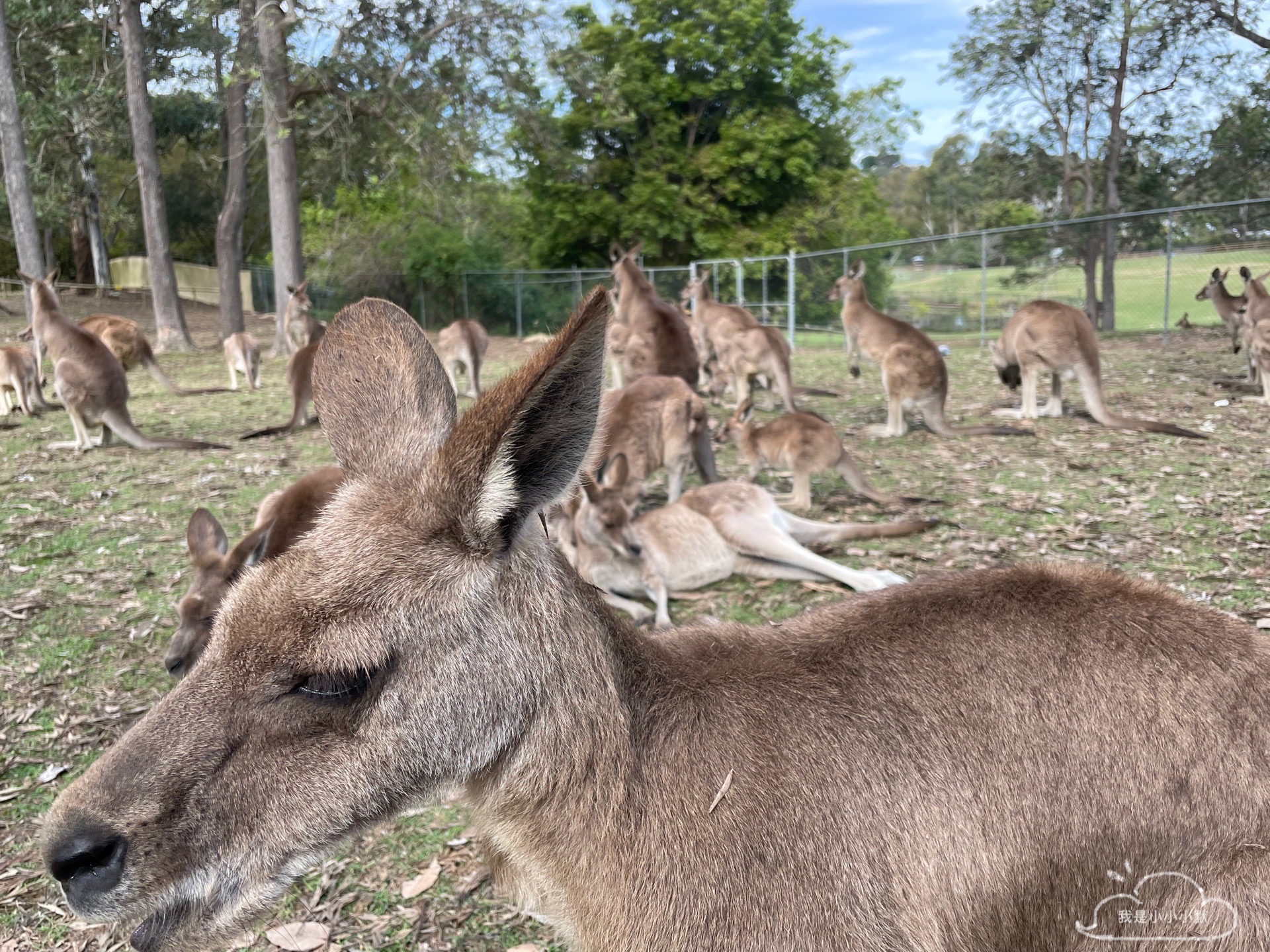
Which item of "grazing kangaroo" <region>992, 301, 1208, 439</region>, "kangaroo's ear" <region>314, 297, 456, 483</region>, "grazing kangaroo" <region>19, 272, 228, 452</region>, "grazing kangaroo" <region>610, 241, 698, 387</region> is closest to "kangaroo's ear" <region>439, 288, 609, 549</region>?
"kangaroo's ear" <region>314, 297, 456, 483</region>

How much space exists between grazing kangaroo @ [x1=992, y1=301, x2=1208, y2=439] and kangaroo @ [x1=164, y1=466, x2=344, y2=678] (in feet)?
25.0

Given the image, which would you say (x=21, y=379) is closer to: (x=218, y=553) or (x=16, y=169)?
(x=16, y=169)

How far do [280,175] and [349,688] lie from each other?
61.1 ft

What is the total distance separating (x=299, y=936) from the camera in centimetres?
243

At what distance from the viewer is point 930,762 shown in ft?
4.87

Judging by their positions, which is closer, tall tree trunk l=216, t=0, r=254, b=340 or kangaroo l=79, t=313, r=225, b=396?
kangaroo l=79, t=313, r=225, b=396

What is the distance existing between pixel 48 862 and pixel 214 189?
3960cm

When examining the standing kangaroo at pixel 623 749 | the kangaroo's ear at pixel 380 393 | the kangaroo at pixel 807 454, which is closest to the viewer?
the standing kangaroo at pixel 623 749

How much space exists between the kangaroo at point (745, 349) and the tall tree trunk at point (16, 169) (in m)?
12.2

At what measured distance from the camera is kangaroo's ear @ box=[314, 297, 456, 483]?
159 centimetres

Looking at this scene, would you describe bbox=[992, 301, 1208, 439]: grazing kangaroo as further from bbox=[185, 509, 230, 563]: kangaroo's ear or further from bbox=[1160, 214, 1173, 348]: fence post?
bbox=[185, 509, 230, 563]: kangaroo's ear

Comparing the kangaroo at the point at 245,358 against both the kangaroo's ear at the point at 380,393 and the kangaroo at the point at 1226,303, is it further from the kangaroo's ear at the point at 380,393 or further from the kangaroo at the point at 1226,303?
the kangaroo at the point at 1226,303

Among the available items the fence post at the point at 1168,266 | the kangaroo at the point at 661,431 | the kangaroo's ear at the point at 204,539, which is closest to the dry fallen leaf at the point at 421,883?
the kangaroo's ear at the point at 204,539

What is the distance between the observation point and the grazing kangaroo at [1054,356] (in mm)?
8883
